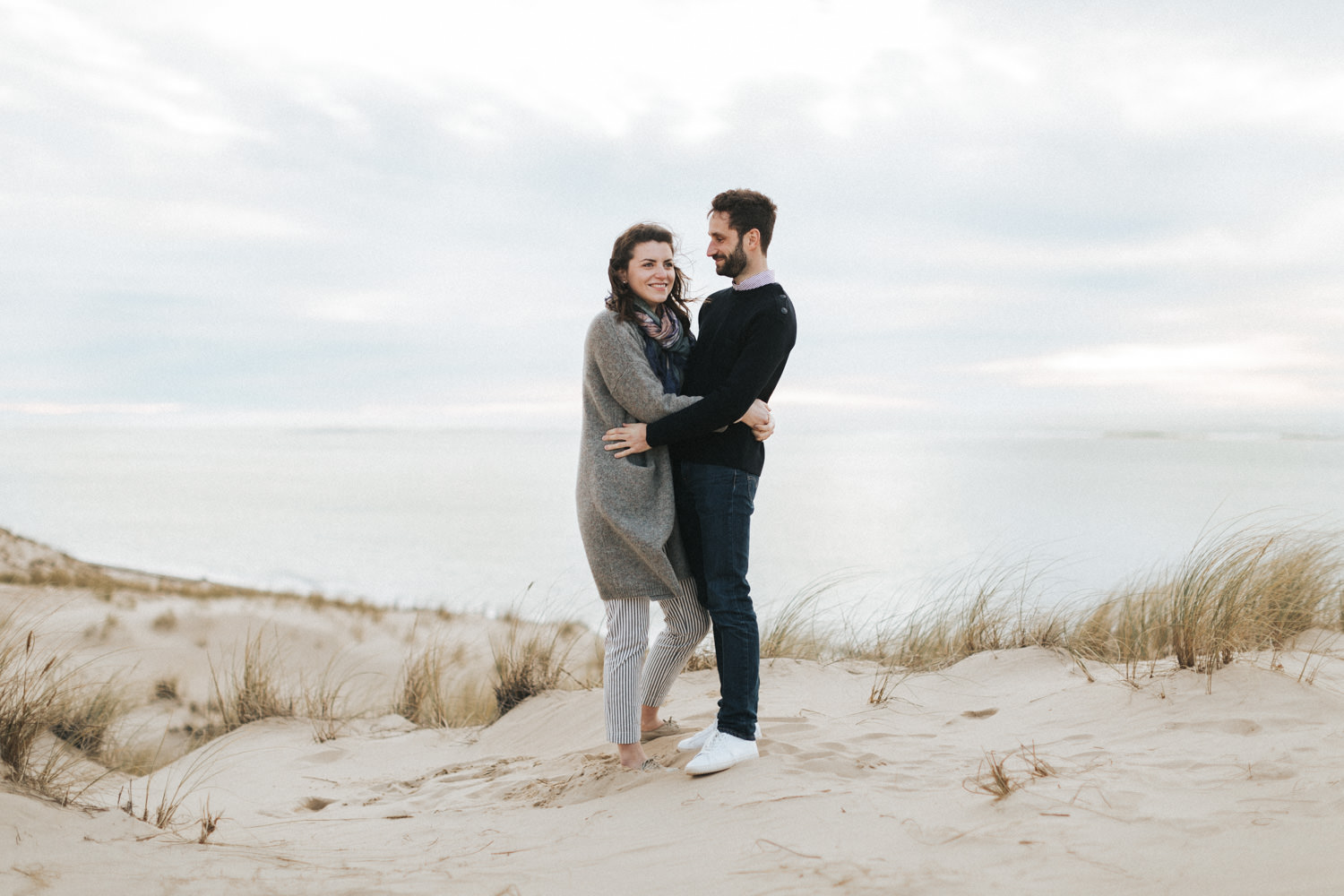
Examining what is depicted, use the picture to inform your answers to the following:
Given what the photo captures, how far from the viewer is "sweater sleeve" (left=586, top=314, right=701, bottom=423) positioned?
130 inches

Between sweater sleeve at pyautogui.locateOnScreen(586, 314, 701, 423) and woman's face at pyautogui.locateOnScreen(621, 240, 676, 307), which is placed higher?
woman's face at pyautogui.locateOnScreen(621, 240, 676, 307)

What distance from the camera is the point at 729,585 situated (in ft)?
11.2

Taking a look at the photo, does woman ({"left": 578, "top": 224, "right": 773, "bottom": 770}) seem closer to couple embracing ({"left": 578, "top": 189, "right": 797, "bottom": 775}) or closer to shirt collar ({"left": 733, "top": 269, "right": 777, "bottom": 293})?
couple embracing ({"left": 578, "top": 189, "right": 797, "bottom": 775})

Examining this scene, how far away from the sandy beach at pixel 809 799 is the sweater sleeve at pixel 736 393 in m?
1.35

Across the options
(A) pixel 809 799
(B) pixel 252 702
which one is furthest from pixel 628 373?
(B) pixel 252 702

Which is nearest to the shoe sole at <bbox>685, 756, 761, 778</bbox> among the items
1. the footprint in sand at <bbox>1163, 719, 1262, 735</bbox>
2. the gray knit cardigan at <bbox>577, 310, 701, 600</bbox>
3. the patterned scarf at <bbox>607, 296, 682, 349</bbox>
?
the gray knit cardigan at <bbox>577, 310, 701, 600</bbox>

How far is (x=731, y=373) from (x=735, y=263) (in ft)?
1.56

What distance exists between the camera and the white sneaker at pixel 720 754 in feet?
10.7

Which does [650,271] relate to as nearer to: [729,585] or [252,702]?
[729,585]

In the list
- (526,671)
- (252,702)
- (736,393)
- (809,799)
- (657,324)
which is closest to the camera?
(809,799)

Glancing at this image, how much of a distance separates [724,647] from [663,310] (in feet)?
4.62

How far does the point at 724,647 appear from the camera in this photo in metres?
3.38

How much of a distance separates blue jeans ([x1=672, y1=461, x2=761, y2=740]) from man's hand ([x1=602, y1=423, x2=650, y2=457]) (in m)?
0.24

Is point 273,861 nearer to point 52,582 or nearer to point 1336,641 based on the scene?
point 1336,641
